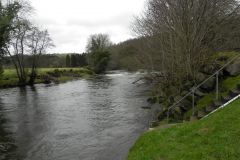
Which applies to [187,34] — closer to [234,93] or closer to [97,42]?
[234,93]

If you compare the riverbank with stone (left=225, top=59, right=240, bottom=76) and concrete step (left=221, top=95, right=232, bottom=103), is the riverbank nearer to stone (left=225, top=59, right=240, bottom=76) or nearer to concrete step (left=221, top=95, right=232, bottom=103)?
stone (left=225, top=59, right=240, bottom=76)

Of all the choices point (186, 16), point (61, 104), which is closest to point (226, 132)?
point (186, 16)

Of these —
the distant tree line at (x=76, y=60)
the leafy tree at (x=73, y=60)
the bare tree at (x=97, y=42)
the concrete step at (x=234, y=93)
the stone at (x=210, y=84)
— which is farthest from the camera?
the leafy tree at (x=73, y=60)

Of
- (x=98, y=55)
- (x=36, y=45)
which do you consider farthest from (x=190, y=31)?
(x=98, y=55)

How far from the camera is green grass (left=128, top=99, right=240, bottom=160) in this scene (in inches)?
289

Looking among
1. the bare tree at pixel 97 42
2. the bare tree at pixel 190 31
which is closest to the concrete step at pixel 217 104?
the bare tree at pixel 190 31

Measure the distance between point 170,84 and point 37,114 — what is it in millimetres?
10898

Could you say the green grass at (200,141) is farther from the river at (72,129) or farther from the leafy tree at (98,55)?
the leafy tree at (98,55)

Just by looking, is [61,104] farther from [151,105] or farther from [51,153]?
[51,153]

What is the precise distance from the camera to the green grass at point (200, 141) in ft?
24.1

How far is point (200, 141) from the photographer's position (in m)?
8.15

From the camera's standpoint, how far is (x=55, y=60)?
99688 millimetres

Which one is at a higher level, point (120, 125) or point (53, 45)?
point (53, 45)

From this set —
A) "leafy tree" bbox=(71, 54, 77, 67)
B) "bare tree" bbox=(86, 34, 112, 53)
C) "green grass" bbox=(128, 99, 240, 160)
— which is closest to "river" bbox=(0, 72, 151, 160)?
"green grass" bbox=(128, 99, 240, 160)
